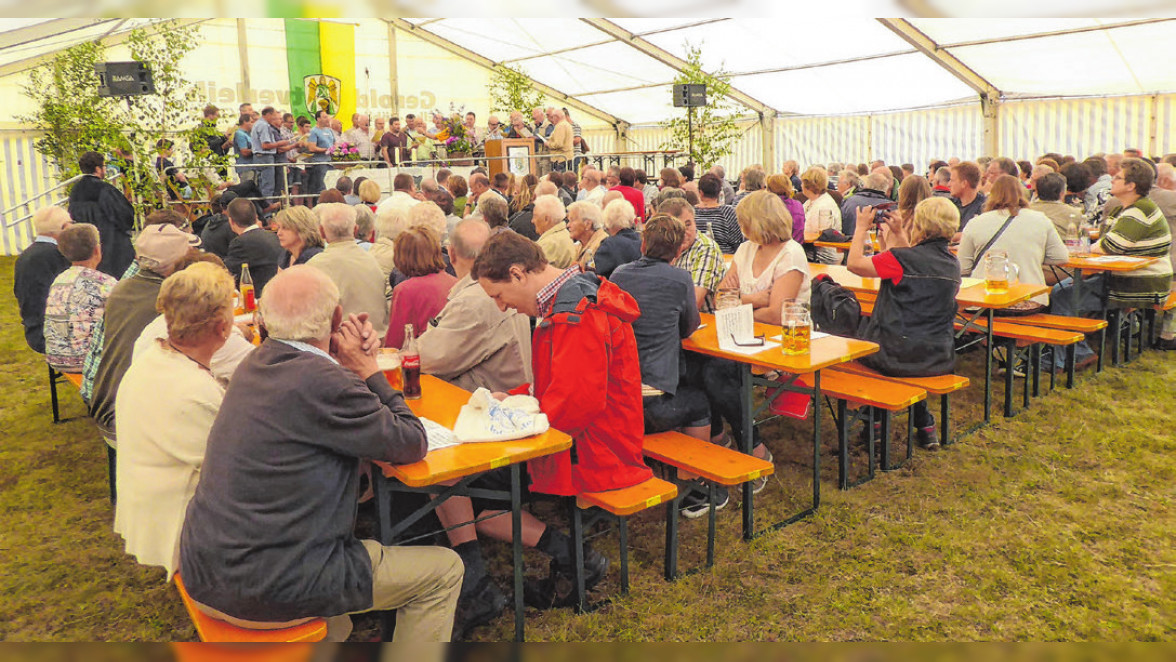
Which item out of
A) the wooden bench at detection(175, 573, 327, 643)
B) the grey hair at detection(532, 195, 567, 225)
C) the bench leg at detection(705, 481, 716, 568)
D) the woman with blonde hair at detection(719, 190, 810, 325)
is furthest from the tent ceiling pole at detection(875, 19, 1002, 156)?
the wooden bench at detection(175, 573, 327, 643)

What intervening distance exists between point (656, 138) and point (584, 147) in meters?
6.89

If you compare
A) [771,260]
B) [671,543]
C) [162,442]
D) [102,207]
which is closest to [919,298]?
[771,260]

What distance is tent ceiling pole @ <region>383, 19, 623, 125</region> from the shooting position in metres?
16.5

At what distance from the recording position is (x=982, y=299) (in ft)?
13.6

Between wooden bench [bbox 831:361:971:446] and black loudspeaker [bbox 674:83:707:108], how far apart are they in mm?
6827

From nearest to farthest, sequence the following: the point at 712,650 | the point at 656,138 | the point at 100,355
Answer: the point at 712,650, the point at 100,355, the point at 656,138

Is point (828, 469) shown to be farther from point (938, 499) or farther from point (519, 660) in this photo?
point (519, 660)

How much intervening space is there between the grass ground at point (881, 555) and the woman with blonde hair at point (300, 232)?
1528 millimetres

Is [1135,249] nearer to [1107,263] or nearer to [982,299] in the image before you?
[1107,263]

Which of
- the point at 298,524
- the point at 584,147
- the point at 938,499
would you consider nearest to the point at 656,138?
the point at 584,147

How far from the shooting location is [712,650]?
364 millimetres

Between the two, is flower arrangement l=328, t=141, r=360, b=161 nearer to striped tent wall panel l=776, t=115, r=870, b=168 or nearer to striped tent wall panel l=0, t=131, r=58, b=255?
striped tent wall panel l=0, t=131, r=58, b=255

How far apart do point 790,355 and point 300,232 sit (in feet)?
8.97

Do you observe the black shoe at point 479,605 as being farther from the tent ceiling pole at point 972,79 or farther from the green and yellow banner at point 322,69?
the green and yellow banner at point 322,69
